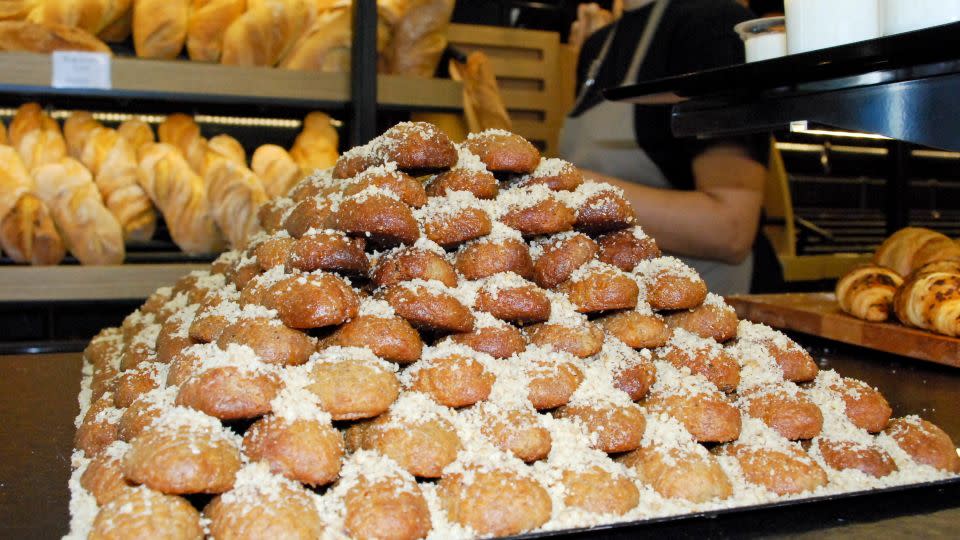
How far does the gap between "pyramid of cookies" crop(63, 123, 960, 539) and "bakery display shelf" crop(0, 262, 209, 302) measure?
3.65 feet

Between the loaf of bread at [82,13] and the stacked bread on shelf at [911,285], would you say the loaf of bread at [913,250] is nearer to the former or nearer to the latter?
the stacked bread on shelf at [911,285]

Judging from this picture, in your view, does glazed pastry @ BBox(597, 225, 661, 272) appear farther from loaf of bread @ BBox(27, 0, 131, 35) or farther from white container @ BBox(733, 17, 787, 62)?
loaf of bread @ BBox(27, 0, 131, 35)

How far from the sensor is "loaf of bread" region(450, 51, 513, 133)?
11.4ft

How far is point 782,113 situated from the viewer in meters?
1.45

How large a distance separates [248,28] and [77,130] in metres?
0.79

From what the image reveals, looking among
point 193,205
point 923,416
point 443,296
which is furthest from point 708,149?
point 193,205

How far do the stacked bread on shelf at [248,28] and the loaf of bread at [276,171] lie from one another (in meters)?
0.35

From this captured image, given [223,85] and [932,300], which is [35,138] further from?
[932,300]

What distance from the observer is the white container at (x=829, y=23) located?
4.16 feet

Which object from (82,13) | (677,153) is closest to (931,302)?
Answer: (677,153)

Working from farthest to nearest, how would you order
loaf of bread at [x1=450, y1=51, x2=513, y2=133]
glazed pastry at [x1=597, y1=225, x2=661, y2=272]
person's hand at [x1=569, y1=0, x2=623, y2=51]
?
person's hand at [x1=569, y1=0, x2=623, y2=51] < loaf of bread at [x1=450, y1=51, x2=513, y2=133] < glazed pastry at [x1=597, y1=225, x2=661, y2=272]

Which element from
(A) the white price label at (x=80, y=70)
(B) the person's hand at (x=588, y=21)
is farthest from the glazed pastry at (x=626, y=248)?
(B) the person's hand at (x=588, y=21)

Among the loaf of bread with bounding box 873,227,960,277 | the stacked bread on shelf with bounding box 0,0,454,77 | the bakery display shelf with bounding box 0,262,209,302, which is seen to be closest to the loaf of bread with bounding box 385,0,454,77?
the stacked bread on shelf with bounding box 0,0,454,77

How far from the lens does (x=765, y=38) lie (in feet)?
5.02
